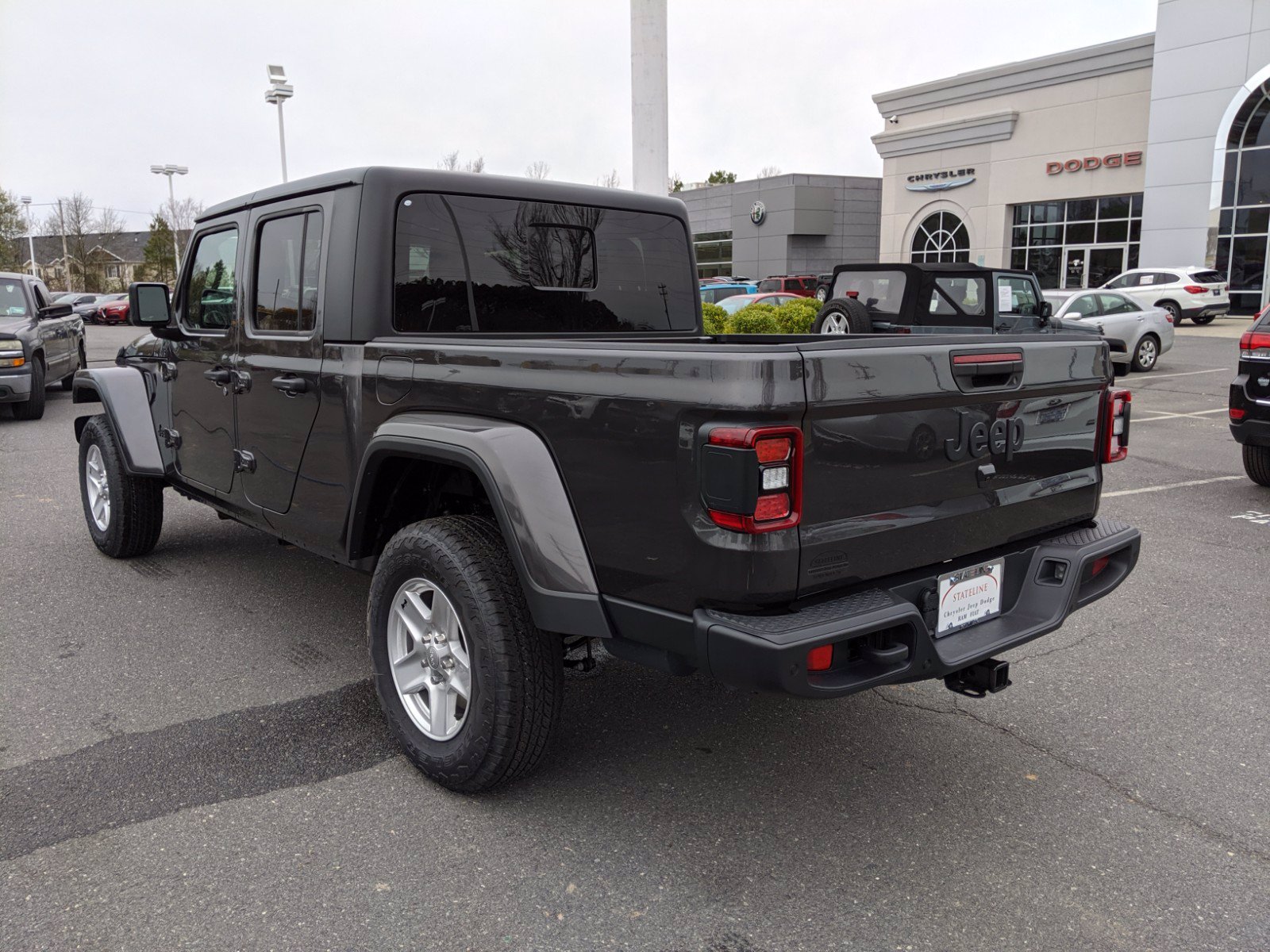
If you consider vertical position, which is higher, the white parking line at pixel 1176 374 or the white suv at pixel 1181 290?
the white suv at pixel 1181 290

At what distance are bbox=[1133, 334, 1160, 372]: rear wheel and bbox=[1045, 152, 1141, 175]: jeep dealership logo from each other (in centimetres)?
1847

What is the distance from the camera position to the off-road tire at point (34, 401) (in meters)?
12.2

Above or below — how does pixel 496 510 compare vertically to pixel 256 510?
above

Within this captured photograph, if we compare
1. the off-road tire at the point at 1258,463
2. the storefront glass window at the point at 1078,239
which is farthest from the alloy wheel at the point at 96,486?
the storefront glass window at the point at 1078,239

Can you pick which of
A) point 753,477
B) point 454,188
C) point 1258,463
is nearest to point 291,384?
point 454,188

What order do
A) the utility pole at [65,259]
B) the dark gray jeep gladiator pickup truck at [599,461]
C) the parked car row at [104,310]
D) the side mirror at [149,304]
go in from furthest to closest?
the utility pole at [65,259]
the parked car row at [104,310]
the side mirror at [149,304]
the dark gray jeep gladiator pickup truck at [599,461]

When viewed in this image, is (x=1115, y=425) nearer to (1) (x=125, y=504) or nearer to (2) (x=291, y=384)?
(2) (x=291, y=384)

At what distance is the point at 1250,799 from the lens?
319cm

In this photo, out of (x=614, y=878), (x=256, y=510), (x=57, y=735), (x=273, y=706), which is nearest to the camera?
(x=614, y=878)

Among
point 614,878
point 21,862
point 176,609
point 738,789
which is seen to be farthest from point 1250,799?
point 176,609

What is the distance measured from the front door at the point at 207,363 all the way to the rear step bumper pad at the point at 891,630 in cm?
287

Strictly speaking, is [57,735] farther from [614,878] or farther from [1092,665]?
Result: [1092,665]

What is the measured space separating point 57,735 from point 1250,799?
4135mm

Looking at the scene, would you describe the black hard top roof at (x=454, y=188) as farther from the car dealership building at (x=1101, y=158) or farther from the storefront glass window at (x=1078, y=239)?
the storefront glass window at (x=1078, y=239)
